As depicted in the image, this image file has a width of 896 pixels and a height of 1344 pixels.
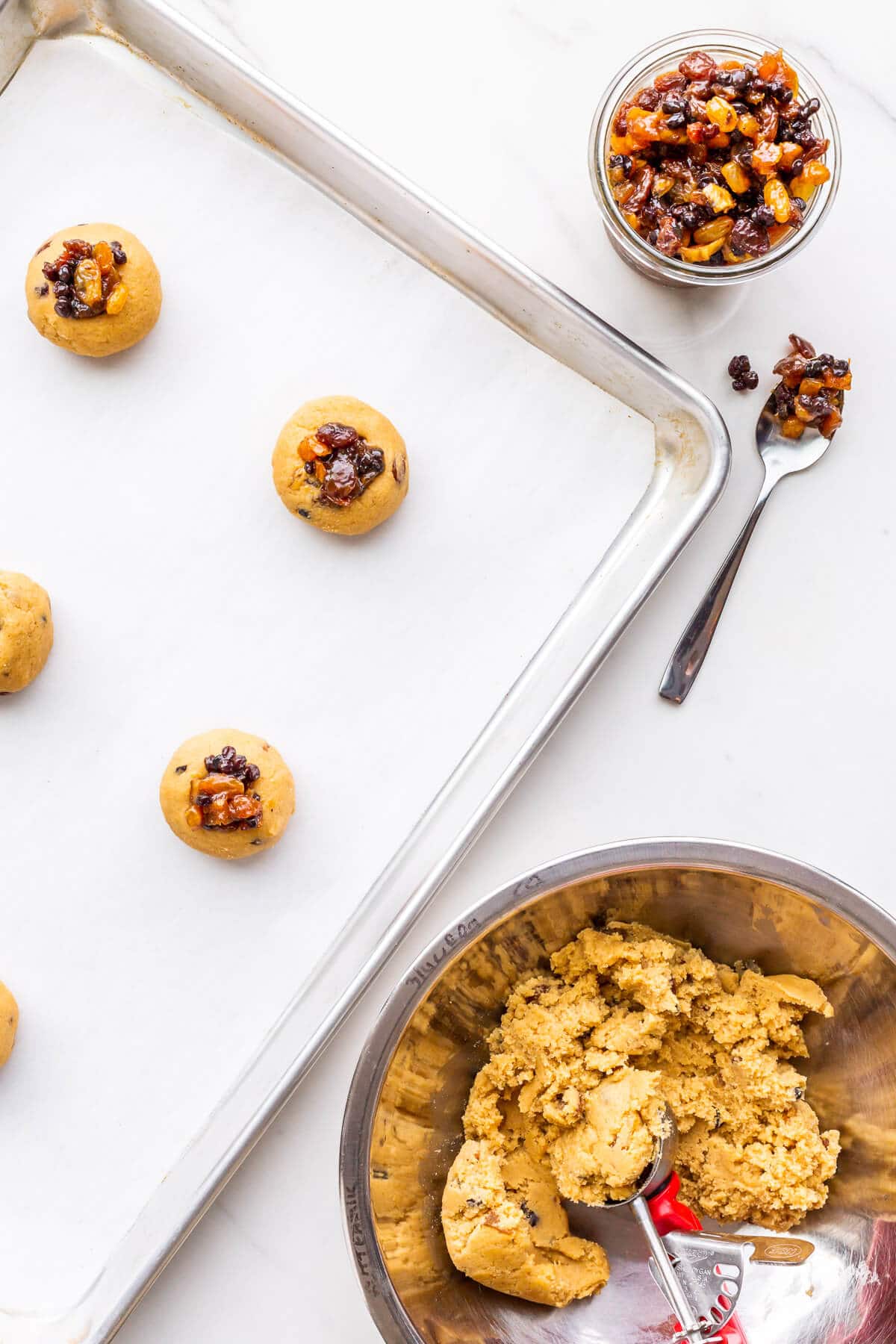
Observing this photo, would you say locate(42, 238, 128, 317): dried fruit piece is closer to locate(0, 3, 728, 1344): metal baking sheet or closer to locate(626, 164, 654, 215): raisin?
locate(0, 3, 728, 1344): metal baking sheet

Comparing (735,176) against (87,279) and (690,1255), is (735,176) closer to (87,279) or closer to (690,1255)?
(87,279)

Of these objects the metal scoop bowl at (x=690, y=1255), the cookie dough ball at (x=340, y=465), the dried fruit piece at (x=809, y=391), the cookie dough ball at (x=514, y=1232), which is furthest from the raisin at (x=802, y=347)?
the cookie dough ball at (x=514, y=1232)

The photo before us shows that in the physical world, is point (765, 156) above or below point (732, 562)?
above

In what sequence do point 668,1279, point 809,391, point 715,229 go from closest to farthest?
point 668,1279, point 715,229, point 809,391

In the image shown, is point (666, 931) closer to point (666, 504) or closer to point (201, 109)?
point (666, 504)

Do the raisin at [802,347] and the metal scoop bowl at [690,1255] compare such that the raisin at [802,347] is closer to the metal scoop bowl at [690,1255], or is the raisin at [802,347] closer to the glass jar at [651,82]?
the glass jar at [651,82]

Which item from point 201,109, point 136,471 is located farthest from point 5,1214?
point 201,109

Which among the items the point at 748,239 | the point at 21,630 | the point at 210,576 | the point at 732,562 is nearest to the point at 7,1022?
the point at 21,630
